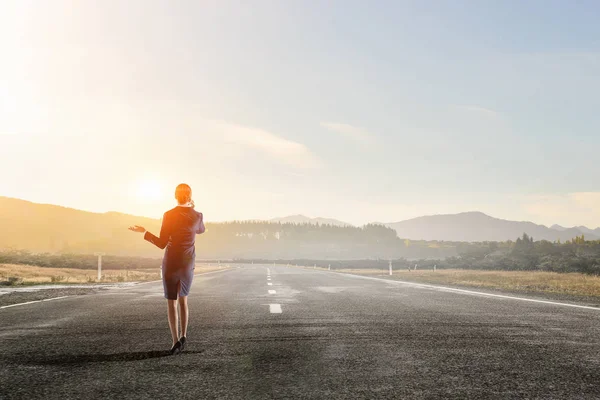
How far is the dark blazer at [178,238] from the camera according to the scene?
6.57m

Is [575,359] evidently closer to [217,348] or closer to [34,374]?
[217,348]

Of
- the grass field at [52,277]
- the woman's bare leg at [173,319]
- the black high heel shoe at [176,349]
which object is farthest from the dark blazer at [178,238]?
the grass field at [52,277]

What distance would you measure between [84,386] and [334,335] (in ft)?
12.4

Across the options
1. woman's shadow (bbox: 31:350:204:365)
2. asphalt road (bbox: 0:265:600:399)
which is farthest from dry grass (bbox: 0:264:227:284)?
woman's shadow (bbox: 31:350:204:365)

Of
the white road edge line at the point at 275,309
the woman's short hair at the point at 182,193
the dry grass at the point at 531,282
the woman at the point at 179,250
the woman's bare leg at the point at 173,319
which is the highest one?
the woman's short hair at the point at 182,193

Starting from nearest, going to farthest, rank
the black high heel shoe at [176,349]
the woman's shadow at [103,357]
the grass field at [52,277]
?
1. the woman's shadow at [103,357]
2. the black high heel shoe at [176,349]
3. the grass field at [52,277]

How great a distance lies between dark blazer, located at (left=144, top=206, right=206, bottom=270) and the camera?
657 cm

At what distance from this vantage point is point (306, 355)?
6031mm

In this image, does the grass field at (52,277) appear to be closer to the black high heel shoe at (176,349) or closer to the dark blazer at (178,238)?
the dark blazer at (178,238)

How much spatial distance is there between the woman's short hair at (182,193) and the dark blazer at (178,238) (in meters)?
0.10

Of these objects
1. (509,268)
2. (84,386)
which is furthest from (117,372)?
(509,268)

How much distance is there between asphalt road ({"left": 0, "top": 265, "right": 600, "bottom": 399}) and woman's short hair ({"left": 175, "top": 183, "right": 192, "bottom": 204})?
1843 mm

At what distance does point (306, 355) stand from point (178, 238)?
2.11 meters

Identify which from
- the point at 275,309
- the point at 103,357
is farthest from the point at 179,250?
the point at 275,309
